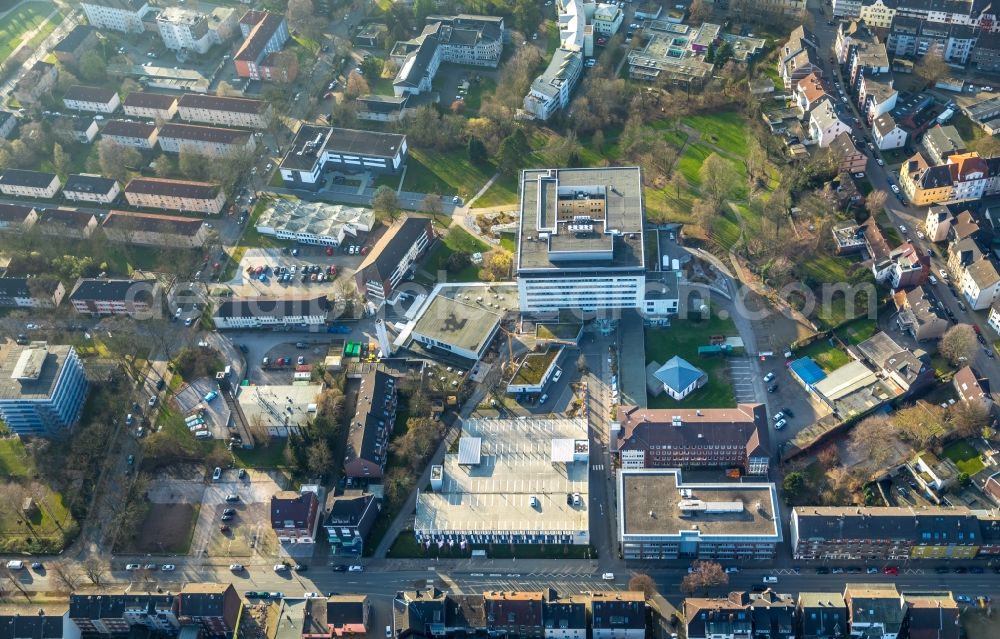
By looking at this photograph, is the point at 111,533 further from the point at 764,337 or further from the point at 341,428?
the point at 764,337

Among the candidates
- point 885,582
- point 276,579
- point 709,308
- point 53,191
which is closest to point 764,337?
point 709,308

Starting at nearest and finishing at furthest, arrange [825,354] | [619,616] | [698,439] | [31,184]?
[619,616]
[698,439]
[825,354]
[31,184]

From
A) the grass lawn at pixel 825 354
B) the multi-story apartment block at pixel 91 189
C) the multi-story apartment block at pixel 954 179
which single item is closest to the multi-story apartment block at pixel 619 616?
the grass lawn at pixel 825 354

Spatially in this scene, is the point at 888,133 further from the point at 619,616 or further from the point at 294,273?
the point at 294,273

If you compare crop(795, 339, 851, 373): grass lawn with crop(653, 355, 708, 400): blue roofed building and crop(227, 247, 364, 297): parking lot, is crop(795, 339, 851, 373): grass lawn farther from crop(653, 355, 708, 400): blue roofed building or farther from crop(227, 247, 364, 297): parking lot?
crop(227, 247, 364, 297): parking lot

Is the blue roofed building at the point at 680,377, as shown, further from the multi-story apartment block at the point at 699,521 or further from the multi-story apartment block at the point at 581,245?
the multi-story apartment block at the point at 699,521

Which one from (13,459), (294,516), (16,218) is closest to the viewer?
(294,516)

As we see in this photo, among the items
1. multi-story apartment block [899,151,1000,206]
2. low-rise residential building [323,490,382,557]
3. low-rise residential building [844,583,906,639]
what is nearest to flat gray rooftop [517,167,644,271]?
low-rise residential building [323,490,382,557]

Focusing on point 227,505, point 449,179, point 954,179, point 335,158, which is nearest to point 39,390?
point 227,505

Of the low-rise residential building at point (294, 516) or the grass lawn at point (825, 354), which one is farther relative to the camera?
the grass lawn at point (825, 354)
